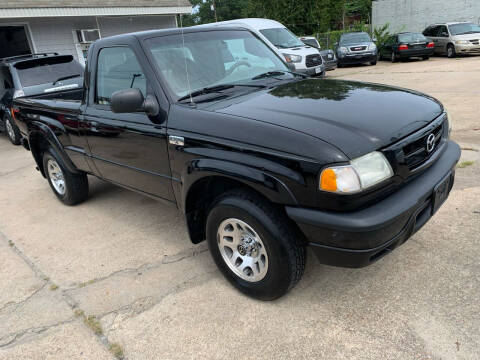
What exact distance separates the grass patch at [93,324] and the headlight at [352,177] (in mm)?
1779

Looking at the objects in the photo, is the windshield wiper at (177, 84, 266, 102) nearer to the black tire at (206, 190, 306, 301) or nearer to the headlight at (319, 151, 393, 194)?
the black tire at (206, 190, 306, 301)

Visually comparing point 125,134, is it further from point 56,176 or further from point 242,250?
point 56,176

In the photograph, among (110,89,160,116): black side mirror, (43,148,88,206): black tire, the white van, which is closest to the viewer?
(110,89,160,116): black side mirror

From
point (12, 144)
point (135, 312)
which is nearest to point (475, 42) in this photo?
point (12, 144)

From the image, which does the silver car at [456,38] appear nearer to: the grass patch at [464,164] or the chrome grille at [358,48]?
the chrome grille at [358,48]

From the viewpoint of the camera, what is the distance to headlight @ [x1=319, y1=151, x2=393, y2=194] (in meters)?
2.10

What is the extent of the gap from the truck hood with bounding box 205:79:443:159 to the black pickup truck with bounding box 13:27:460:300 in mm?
10

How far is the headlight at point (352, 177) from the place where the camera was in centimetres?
210

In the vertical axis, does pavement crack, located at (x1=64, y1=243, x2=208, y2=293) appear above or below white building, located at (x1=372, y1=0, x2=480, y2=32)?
below

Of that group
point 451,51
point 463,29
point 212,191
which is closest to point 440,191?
point 212,191

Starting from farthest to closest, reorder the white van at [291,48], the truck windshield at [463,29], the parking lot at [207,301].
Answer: the truck windshield at [463,29] → the white van at [291,48] → the parking lot at [207,301]

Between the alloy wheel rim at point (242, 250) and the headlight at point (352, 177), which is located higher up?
the headlight at point (352, 177)

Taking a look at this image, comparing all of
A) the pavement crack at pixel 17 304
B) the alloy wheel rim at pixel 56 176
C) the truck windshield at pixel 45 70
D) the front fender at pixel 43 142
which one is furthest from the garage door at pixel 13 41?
the pavement crack at pixel 17 304

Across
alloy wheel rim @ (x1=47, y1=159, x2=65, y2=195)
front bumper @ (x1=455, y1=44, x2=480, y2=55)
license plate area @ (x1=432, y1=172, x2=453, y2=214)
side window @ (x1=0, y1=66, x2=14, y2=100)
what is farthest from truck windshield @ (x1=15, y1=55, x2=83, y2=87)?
front bumper @ (x1=455, y1=44, x2=480, y2=55)
